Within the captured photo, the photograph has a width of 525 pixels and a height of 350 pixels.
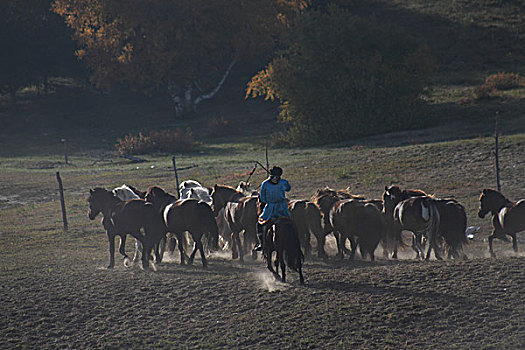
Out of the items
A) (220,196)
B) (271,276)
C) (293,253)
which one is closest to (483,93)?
(220,196)

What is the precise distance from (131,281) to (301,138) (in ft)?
97.8

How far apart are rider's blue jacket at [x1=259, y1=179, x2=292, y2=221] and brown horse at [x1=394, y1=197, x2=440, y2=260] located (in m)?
3.21

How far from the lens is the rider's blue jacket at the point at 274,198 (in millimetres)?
11039

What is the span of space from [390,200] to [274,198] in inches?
146

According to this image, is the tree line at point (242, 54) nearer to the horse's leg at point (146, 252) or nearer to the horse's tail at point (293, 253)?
the horse's leg at point (146, 252)

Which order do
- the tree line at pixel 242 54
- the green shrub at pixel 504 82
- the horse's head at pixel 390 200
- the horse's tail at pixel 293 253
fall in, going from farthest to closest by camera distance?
1. the green shrub at pixel 504 82
2. the tree line at pixel 242 54
3. the horse's head at pixel 390 200
4. the horse's tail at pixel 293 253

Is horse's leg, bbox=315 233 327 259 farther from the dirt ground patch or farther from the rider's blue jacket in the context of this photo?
the rider's blue jacket

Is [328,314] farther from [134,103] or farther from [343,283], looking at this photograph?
[134,103]

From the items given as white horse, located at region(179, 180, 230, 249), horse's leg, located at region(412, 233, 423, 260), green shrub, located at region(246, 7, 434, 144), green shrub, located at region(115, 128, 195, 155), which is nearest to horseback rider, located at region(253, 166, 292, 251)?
horse's leg, located at region(412, 233, 423, 260)

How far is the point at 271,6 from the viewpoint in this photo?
183 ft

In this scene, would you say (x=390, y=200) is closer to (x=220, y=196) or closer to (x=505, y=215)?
(x=505, y=215)

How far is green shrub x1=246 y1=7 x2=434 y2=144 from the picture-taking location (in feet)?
129

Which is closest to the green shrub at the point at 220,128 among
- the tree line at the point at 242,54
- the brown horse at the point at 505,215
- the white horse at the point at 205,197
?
the tree line at the point at 242,54

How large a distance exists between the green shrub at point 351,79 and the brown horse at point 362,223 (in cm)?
2665
